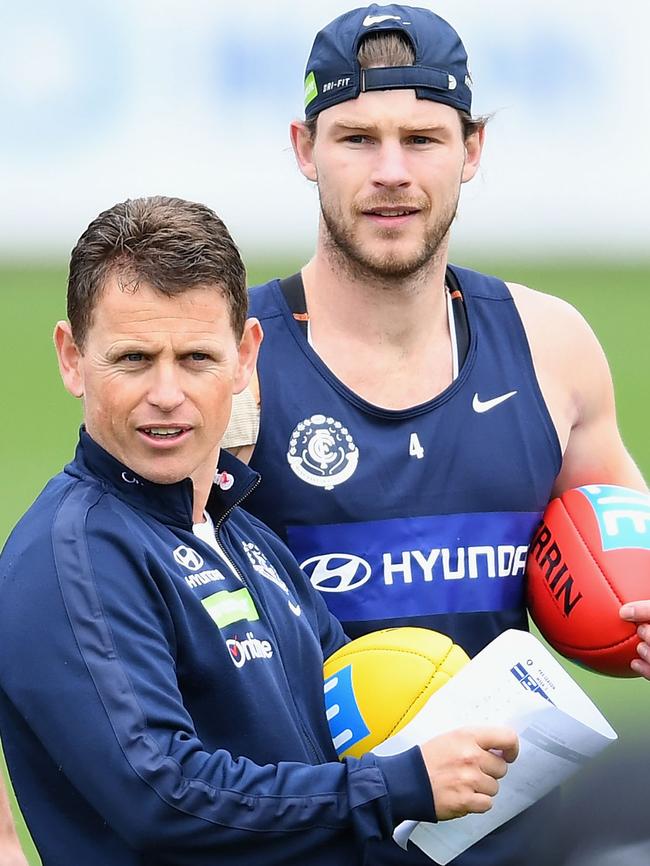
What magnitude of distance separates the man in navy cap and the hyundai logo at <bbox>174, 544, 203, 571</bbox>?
99 centimetres

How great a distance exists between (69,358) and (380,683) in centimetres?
89

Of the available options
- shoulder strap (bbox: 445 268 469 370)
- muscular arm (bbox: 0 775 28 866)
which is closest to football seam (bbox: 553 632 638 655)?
shoulder strap (bbox: 445 268 469 370)

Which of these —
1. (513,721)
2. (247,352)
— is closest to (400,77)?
(247,352)

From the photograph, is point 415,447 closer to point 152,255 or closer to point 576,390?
point 576,390

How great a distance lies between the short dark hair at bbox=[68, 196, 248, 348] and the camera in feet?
9.30

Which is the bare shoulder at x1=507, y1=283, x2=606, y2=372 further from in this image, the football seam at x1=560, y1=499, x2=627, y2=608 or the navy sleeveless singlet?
the football seam at x1=560, y1=499, x2=627, y2=608

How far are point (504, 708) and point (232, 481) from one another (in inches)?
26.7

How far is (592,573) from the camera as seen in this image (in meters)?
3.82

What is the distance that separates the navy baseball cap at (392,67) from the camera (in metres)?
3.88

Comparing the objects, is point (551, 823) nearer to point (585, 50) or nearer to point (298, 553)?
point (298, 553)

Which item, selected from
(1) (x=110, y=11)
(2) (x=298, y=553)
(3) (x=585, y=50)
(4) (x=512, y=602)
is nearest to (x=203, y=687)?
(2) (x=298, y=553)

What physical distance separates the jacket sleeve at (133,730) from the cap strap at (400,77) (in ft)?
5.35

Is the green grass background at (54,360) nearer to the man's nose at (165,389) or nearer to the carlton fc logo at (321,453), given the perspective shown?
the carlton fc logo at (321,453)

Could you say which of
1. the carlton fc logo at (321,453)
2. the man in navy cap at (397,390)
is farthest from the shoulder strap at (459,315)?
the carlton fc logo at (321,453)
